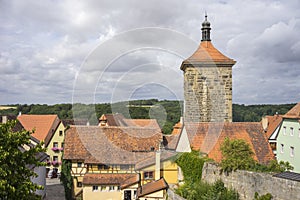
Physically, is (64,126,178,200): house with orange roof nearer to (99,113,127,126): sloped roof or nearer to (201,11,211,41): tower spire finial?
(201,11,211,41): tower spire finial

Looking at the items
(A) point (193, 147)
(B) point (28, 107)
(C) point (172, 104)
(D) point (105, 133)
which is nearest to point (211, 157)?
(A) point (193, 147)

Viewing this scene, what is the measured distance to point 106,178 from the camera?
20438 mm

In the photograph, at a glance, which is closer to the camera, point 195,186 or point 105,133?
point 195,186

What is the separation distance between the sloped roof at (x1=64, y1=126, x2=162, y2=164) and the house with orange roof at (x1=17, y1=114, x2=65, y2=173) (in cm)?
1014

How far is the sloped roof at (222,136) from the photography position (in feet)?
51.9

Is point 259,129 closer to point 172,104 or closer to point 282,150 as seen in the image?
point 172,104

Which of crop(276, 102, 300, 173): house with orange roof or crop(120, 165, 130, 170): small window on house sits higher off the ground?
crop(276, 102, 300, 173): house with orange roof

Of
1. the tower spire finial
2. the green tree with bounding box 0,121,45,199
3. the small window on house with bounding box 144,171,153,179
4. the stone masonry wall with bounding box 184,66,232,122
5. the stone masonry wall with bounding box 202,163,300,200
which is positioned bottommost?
the small window on house with bounding box 144,171,153,179

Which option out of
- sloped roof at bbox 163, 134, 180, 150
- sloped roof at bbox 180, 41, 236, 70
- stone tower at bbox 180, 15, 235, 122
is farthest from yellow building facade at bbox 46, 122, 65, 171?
sloped roof at bbox 180, 41, 236, 70

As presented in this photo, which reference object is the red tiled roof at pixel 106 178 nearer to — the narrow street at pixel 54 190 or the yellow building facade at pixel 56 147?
the narrow street at pixel 54 190

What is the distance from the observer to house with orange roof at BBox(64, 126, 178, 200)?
19.5 meters

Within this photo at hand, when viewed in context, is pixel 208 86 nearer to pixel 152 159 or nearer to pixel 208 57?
pixel 208 57

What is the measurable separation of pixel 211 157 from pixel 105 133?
9.39 metres

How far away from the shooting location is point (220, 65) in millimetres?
18906
